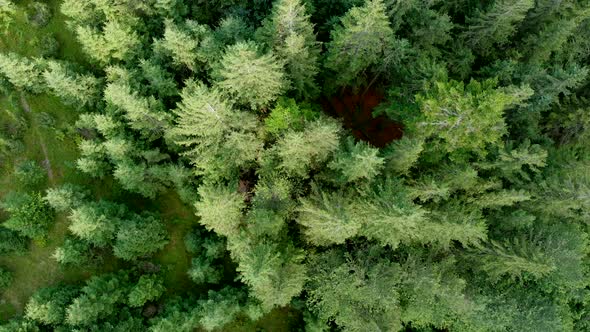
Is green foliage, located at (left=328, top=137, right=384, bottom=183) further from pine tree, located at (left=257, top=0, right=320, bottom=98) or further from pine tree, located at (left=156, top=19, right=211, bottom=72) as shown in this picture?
pine tree, located at (left=156, top=19, right=211, bottom=72)

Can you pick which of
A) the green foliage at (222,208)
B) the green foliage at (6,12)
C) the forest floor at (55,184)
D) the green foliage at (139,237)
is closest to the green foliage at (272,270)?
the green foliage at (222,208)

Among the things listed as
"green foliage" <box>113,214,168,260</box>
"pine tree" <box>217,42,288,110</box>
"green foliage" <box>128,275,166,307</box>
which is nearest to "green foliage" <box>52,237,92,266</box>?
"green foliage" <box>113,214,168,260</box>

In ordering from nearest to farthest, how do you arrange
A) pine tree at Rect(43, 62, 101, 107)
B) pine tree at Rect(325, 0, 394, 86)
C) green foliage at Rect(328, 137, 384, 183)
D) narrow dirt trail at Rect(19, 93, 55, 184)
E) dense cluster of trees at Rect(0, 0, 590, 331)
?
green foliage at Rect(328, 137, 384, 183) → dense cluster of trees at Rect(0, 0, 590, 331) → pine tree at Rect(325, 0, 394, 86) → pine tree at Rect(43, 62, 101, 107) → narrow dirt trail at Rect(19, 93, 55, 184)

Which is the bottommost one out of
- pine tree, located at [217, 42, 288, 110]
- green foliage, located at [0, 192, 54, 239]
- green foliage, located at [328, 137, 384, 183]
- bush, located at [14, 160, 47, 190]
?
green foliage, located at [0, 192, 54, 239]

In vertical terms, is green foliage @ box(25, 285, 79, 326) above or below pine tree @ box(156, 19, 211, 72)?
below

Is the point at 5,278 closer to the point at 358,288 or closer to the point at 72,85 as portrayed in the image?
the point at 72,85

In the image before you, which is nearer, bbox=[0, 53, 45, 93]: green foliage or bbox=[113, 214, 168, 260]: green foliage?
bbox=[113, 214, 168, 260]: green foliage

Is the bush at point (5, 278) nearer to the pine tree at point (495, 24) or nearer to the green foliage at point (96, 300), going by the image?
the green foliage at point (96, 300)
